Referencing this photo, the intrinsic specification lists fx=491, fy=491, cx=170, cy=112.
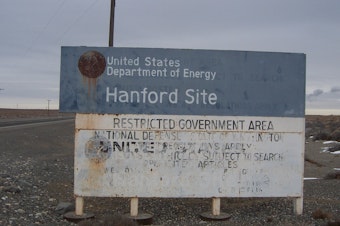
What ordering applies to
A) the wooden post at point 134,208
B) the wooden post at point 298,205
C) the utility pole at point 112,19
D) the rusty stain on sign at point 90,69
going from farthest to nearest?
1. the utility pole at point 112,19
2. the wooden post at point 298,205
3. the wooden post at point 134,208
4. the rusty stain on sign at point 90,69

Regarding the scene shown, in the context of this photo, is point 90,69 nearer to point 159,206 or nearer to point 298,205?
point 159,206

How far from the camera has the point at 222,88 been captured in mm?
8516

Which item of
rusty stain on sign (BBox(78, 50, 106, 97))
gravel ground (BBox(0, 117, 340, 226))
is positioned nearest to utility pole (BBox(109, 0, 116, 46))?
gravel ground (BBox(0, 117, 340, 226))

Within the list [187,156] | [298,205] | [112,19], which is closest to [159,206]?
[187,156]

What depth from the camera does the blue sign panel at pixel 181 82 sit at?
8.27 meters

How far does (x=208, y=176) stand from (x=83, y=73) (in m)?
2.78

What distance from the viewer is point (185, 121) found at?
843 centimetres

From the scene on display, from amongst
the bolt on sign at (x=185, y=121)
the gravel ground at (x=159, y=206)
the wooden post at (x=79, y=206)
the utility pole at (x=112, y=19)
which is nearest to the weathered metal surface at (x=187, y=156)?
the bolt on sign at (x=185, y=121)

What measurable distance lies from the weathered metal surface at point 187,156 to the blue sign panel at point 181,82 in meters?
0.19

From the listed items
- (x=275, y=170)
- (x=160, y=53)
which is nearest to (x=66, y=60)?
(x=160, y=53)

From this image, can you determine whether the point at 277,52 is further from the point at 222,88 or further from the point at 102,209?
the point at 102,209

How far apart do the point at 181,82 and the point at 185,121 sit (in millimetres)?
672

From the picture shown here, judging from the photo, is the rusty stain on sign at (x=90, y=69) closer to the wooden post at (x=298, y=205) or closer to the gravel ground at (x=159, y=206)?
the gravel ground at (x=159, y=206)

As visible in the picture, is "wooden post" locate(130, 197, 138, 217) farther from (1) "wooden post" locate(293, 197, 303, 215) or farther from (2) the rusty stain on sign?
(1) "wooden post" locate(293, 197, 303, 215)
